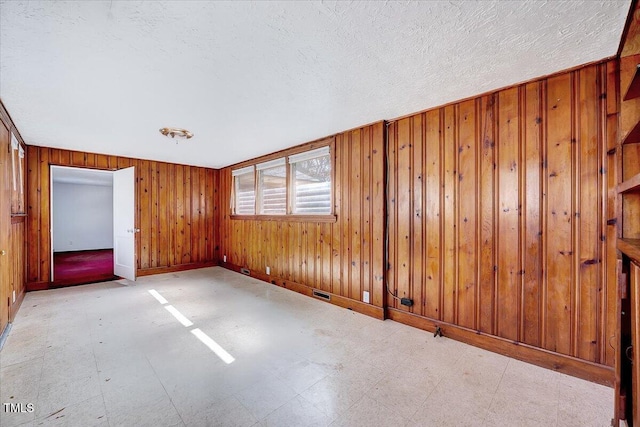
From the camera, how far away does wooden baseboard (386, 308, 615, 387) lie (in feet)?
6.07

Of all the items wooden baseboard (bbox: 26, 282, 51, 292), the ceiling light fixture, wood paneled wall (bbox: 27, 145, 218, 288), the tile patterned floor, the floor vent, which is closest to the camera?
the tile patterned floor

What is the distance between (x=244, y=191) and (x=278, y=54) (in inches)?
154

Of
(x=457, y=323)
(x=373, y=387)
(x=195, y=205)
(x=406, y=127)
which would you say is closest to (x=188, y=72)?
(x=406, y=127)

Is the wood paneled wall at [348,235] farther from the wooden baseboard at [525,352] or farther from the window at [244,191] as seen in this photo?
the window at [244,191]

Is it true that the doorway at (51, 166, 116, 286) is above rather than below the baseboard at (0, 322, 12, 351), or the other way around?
above

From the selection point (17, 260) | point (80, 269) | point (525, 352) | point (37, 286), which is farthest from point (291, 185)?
point (80, 269)

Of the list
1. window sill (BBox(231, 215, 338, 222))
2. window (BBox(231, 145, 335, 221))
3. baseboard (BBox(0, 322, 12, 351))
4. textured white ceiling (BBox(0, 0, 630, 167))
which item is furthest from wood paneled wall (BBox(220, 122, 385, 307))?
baseboard (BBox(0, 322, 12, 351))

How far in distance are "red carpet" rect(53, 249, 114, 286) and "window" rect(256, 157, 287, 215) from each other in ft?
10.7

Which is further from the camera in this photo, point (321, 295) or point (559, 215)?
point (321, 295)

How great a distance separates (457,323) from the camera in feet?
8.18

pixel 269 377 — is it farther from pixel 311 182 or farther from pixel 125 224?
pixel 125 224

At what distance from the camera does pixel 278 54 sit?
5.80ft

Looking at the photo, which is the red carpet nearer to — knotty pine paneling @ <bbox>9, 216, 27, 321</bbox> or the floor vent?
knotty pine paneling @ <bbox>9, 216, 27, 321</bbox>

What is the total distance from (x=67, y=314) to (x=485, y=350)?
177 inches
